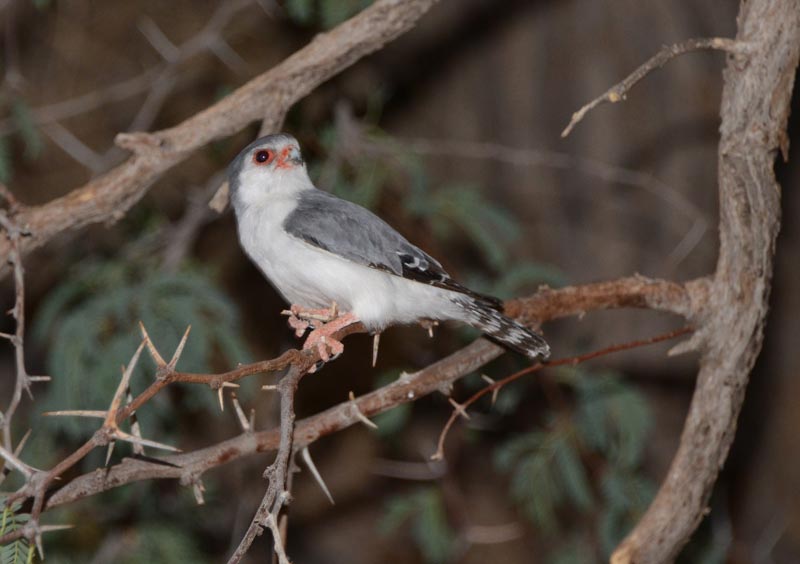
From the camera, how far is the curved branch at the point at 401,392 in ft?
7.93

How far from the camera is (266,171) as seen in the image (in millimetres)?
3373

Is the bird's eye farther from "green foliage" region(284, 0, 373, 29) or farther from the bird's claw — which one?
"green foliage" region(284, 0, 373, 29)

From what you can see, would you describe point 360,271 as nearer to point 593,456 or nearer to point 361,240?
point 361,240

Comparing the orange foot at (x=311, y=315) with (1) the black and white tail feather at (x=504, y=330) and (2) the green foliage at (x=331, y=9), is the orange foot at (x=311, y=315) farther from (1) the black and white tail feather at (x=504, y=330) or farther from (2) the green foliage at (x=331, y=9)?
(2) the green foliage at (x=331, y=9)

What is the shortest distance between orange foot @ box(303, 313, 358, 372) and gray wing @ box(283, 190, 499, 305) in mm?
203

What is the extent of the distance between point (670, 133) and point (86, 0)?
3946mm

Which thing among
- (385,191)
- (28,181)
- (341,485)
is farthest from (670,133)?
(28,181)

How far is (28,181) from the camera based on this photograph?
5.94 m

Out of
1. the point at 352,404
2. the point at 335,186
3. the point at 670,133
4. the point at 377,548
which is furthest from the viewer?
the point at 377,548

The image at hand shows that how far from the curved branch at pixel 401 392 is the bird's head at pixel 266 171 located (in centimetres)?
95

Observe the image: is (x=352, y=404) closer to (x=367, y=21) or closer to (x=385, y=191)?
(x=367, y=21)

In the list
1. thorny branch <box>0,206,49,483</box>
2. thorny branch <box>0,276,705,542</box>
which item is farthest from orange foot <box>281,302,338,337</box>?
thorny branch <box>0,206,49,483</box>

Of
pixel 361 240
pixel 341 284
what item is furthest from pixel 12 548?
pixel 361 240

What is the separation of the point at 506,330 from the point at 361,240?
1.91ft
